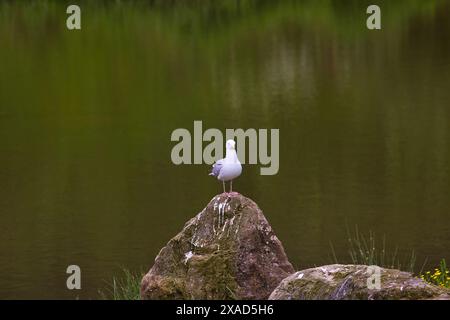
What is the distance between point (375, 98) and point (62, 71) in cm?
1564

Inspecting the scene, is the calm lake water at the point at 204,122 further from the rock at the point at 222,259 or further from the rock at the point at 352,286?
the rock at the point at 352,286

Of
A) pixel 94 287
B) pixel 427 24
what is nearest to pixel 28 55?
pixel 427 24

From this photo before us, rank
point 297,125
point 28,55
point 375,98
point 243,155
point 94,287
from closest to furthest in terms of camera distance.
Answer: point 94,287 → point 243,155 → point 297,125 → point 375,98 → point 28,55

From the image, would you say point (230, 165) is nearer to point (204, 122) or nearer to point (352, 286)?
point (352, 286)

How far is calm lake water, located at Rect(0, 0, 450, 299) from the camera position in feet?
85.4

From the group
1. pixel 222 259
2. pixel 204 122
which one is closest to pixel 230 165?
pixel 222 259

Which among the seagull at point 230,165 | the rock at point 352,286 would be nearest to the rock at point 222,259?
the seagull at point 230,165

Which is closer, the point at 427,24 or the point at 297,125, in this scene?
the point at 297,125

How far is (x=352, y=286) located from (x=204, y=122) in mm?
29088

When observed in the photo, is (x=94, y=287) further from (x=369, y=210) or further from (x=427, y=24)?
(x=427, y=24)

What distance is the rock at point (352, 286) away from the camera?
10375 mm

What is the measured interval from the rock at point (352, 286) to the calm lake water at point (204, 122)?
1184 centimetres

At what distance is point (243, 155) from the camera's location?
104 feet

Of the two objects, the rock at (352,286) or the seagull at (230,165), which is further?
the seagull at (230,165)
